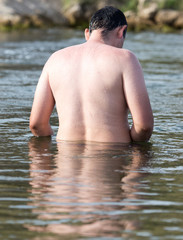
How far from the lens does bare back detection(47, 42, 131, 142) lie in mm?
4988

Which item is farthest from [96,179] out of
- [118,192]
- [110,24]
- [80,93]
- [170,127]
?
[170,127]

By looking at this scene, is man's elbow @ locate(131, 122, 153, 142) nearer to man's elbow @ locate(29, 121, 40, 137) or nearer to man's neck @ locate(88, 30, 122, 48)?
man's neck @ locate(88, 30, 122, 48)

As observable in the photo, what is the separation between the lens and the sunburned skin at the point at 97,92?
4957mm

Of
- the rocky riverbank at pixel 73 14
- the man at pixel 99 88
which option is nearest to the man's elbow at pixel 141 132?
the man at pixel 99 88

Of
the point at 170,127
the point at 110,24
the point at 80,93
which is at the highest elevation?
the point at 110,24

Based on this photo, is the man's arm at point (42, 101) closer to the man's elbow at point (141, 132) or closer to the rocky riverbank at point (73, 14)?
the man's elbow at point (141, 132)

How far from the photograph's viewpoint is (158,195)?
3.90 metres

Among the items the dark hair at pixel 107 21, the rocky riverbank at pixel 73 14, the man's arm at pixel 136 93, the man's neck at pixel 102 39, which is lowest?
the rocky riverbank at pixel 73 14

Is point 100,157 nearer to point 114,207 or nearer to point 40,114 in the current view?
point 40,114

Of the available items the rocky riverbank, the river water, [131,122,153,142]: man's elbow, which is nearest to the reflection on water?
the river water

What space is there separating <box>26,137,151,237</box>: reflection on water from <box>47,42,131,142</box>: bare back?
0.16 metres

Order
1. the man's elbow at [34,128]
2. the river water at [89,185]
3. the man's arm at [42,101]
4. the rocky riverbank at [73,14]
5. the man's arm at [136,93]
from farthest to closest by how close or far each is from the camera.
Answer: the rocky riverbank at [73,14]
the man's elbow at [34,128]
the man's arm at [42,101]
the man's arm at [136,93]
the river water at [89,185]

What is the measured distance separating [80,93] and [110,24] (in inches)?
23.4

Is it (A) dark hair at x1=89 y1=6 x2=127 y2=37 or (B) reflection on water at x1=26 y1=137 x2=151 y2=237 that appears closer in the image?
(B) reflection on water at x1=26 y1=137 x2=151 y2=237
